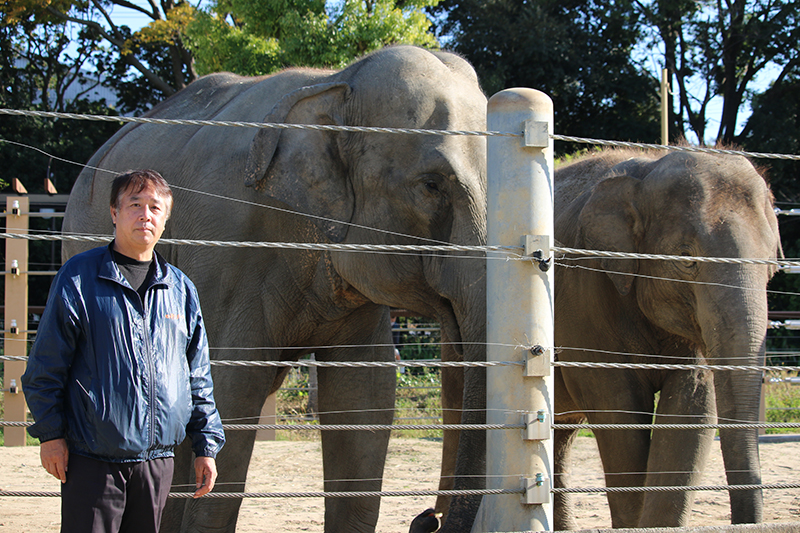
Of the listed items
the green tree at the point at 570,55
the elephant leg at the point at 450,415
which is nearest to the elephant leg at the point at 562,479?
the elephant leg at the point at 450,415

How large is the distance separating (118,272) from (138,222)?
0.13 metres

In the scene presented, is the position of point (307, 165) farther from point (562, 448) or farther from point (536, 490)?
point (562, 448)

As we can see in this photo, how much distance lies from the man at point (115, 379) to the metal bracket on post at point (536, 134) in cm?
96

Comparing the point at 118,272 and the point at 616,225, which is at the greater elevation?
the point at 616,225

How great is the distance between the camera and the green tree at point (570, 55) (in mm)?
16672

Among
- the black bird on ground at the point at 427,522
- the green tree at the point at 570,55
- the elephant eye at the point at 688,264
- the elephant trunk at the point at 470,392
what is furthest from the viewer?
the green tree at the point at 570,55

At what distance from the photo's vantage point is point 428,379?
10.1 m

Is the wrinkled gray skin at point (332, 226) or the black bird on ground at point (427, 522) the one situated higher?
the wrinkled gray skin at point (332, 226)

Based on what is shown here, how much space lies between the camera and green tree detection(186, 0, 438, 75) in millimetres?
10102

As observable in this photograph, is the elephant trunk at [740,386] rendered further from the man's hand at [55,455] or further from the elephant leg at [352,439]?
the man's hand at [55,455]

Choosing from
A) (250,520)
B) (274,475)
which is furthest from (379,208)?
(274,475)

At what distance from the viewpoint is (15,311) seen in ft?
25.5

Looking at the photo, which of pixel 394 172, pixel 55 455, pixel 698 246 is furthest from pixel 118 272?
pixel 698 246

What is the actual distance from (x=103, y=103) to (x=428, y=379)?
44.8 feet
